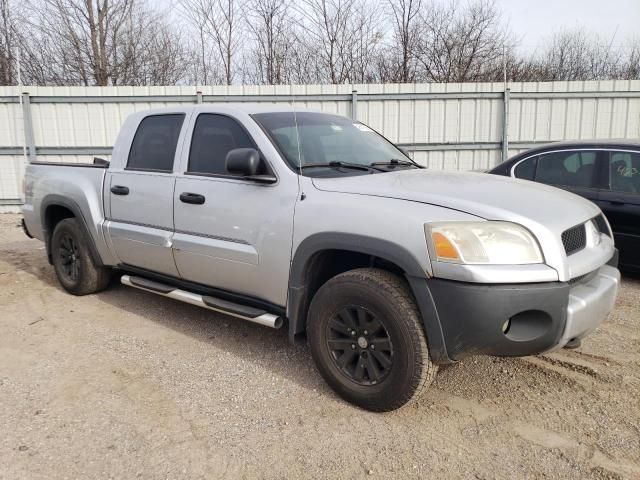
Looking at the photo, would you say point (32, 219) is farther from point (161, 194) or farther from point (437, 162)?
point (437, 162)

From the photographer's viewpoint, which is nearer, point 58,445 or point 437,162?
point 58,445

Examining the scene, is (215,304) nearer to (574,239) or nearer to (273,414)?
(273,414)

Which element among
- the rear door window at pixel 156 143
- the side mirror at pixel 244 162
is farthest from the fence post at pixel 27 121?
the side mirror at pixel 244 162

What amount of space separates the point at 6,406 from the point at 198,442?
51.6 inches

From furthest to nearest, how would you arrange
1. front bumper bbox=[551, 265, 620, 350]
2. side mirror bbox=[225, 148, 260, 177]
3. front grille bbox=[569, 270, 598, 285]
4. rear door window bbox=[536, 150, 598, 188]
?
rear door window bbox=[536, 150, 598, 188]
side mirror bbox=[225, 148, 260, 177]
front grille bbox=[569, 270, 598, 285]
front bumper bbox=[551, 265, 620, 350]

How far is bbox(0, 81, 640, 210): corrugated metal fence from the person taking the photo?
11.0 metres

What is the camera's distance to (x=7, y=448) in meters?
2.80

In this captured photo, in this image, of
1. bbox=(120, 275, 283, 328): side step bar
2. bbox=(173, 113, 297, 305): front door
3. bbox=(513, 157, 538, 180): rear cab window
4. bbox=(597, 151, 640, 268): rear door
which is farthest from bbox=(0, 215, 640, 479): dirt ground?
bbox=(513, 157, 538, 180): rear cab window

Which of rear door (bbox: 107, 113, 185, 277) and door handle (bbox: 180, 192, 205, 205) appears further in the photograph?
rear door (bbox: 107, 113, 185, 277)

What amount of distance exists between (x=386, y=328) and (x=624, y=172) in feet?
13.2

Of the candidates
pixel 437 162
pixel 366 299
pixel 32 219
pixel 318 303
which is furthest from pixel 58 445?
pixel 437 162

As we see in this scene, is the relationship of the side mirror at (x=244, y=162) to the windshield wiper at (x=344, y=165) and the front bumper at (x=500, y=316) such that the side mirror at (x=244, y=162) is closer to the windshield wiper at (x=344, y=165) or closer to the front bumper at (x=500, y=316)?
the windshield wiper at (x=344, y=165)

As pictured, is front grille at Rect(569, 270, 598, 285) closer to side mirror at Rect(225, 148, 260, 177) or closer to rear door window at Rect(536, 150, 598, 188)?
side mirror at Rect(225, 148, 260, 177)

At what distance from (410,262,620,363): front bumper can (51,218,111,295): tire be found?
3644 millimetres
